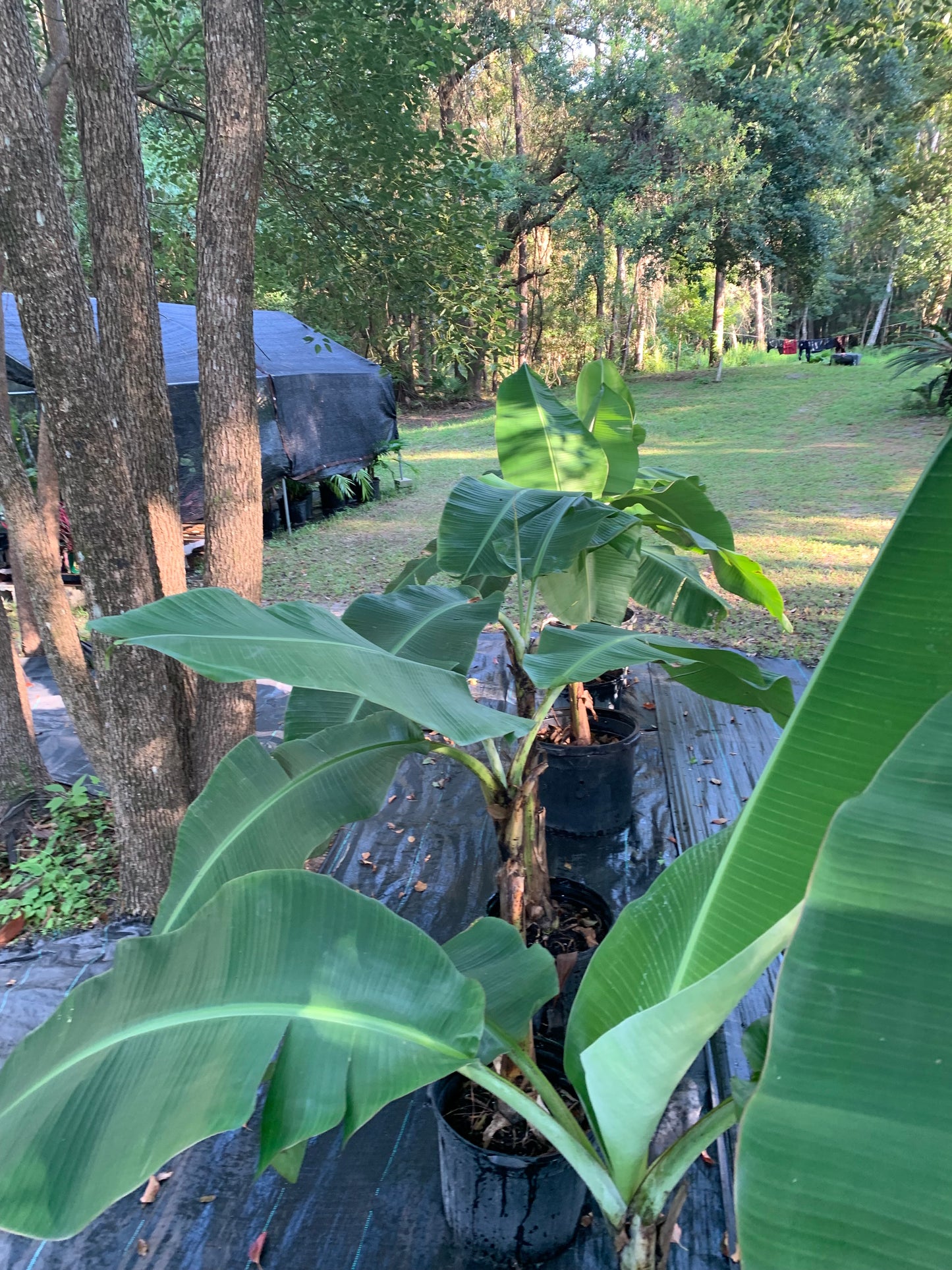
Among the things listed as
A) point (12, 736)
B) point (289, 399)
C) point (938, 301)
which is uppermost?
point (938, 301)

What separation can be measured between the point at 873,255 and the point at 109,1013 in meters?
36.0

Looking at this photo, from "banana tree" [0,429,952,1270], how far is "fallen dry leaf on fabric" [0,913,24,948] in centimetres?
168

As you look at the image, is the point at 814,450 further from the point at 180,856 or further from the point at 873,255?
the point at 873,255

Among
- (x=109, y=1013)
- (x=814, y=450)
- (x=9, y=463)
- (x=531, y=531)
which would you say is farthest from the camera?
(x=814, y=450)

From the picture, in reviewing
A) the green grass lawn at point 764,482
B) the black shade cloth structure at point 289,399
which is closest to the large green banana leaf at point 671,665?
the green grass lawn at point 764,482

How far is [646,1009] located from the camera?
2.65ft

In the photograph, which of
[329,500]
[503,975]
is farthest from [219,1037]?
[329,500]

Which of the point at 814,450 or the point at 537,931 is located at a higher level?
the point at 814,450

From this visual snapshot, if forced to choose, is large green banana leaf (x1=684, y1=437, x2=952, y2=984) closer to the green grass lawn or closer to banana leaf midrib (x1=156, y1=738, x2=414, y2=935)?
banana leaf midrib (x1=156, y1=738, x2=414, y2=935)

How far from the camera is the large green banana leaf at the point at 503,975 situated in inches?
47.7

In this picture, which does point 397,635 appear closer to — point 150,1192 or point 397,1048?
point 397,1048

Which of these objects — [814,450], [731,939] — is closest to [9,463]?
[731,939]

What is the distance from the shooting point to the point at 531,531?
1.93 m

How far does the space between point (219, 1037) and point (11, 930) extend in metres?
2.05
